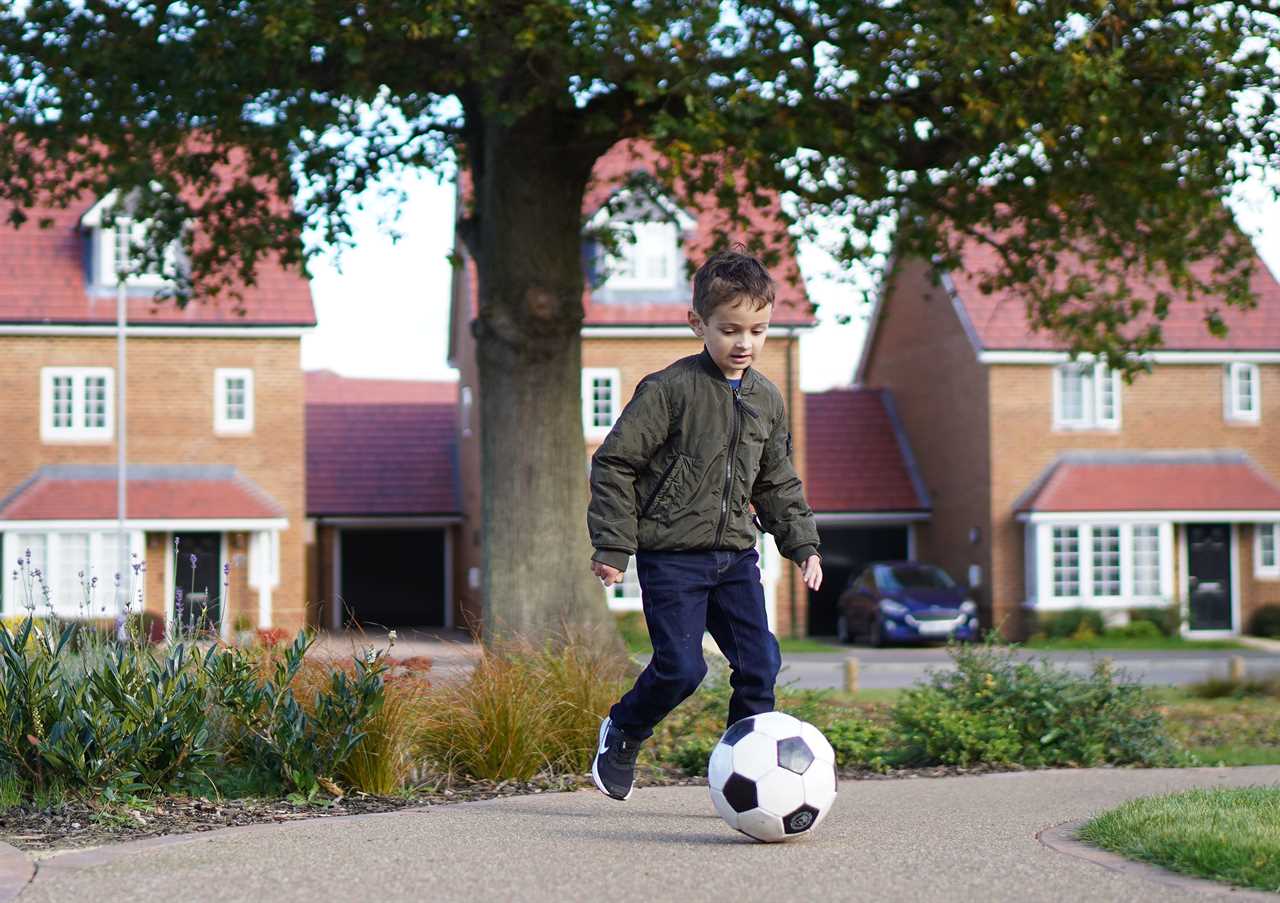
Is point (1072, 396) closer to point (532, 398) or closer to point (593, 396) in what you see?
point (593, 396)

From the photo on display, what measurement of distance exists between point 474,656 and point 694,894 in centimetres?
361

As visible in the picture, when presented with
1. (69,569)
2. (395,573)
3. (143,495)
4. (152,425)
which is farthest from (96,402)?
(395,573)

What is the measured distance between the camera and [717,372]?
602 centimetres

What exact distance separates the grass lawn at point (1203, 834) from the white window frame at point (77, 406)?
1019 inches

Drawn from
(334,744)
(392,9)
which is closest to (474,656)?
(334,744)

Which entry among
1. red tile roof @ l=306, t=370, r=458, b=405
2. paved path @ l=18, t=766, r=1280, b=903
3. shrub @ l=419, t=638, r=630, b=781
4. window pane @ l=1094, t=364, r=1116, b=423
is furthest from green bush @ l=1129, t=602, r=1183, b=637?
red tile roof @ l=306, t=370, r=458, b=405

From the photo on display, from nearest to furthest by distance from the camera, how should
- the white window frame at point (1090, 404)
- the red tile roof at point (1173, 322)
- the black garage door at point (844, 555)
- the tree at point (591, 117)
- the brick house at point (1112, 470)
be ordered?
the tree at point (591, 117)
the brick house at point (1112, 470)
the red tile roof at point (1173, 322)
the white window frame at point (1090, 404)
the black garage door at point (844, 555)

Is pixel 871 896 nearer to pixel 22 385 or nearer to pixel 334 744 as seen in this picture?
pixel 334 744

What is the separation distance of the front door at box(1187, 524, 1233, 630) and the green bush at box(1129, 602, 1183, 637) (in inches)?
50.2

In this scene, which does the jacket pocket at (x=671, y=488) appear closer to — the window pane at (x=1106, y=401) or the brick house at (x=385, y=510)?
the window pane at (x=1106, y=401)

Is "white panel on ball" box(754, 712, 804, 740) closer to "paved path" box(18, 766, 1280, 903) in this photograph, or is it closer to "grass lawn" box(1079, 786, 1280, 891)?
"paved path" box(18, 766, 1280, 903)

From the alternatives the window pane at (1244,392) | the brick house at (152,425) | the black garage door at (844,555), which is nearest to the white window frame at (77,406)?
the brick house at (152,425)

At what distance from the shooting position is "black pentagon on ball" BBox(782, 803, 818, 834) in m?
5.65

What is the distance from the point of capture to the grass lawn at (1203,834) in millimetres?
5004
